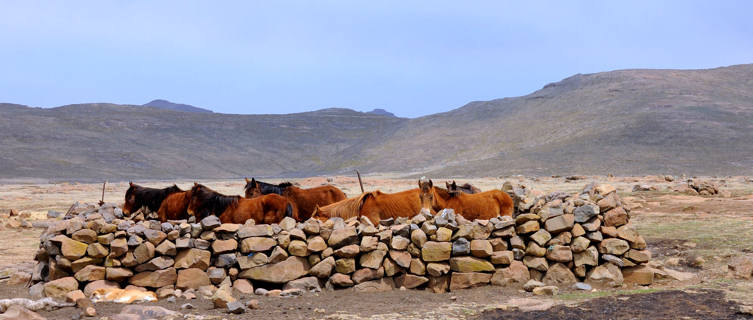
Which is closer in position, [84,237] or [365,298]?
[365,298]

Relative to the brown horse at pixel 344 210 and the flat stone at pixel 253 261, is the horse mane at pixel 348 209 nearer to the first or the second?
the brown horse at pixel 344 210

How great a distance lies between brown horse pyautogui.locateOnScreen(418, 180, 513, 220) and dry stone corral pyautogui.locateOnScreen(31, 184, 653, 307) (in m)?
1.74

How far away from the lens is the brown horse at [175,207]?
13.4 m

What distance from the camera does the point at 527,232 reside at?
9.82m

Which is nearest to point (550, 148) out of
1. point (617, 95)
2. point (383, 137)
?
point (617, 95)

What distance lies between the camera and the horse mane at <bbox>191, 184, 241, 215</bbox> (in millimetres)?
12791

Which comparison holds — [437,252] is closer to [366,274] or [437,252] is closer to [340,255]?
[366,274]

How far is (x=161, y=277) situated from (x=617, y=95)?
8598 cm

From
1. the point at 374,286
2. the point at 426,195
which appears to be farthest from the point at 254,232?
the point at 426,195

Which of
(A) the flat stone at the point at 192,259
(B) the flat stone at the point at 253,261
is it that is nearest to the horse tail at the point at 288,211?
(B) the flat stone at the point at 253,261

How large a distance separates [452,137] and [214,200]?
81.6 meters

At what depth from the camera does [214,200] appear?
12945mm

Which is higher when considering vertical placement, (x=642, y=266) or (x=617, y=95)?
(x=617, y=95)

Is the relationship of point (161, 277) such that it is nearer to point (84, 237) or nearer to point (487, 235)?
point (84, 237)
